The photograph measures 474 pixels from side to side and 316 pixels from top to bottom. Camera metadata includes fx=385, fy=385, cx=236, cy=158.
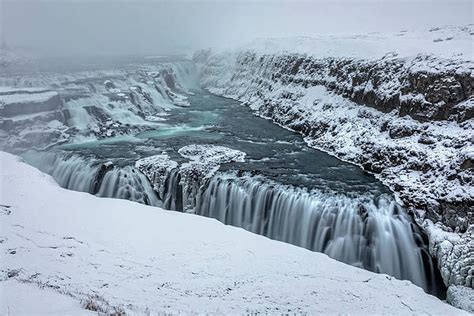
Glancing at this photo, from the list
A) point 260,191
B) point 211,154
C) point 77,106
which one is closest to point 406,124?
point 260,191

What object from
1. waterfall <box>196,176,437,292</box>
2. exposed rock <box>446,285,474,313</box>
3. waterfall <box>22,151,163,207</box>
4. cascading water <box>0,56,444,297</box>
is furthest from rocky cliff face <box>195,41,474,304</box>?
waterfall <box>22,151,163,207</box>

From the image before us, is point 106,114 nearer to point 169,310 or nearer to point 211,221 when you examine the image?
point 211,221

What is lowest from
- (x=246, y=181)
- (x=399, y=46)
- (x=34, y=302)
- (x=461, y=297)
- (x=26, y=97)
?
(x=461, y=297)

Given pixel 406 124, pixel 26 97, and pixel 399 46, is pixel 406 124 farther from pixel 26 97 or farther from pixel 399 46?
pixel 26 97

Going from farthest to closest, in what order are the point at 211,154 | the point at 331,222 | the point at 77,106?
the point at 77,106, the point at 211,154, the point at 331,222

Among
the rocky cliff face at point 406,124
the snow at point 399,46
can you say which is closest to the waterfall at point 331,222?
the rocky cliff face at point 406,124

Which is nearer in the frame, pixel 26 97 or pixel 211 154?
pixel 211 154

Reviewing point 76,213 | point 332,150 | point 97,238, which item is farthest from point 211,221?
point 332,150
